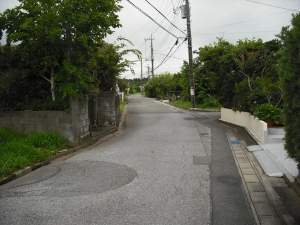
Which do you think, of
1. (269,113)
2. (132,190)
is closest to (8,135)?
(132,190)

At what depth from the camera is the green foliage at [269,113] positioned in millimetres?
9492

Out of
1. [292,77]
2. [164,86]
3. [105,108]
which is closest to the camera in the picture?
[292,77]

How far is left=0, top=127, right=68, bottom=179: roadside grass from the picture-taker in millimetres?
5945

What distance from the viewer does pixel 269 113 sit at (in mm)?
9531

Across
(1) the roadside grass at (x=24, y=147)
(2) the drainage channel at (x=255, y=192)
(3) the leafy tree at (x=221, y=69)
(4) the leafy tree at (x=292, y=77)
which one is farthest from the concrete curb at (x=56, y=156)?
(3) the leafy tree at (x=221, y=69)

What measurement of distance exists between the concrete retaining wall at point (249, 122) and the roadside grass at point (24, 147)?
234 inches

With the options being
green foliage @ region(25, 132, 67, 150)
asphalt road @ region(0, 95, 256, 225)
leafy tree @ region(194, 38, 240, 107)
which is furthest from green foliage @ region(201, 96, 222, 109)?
green foliage @ region(25, 132, 67, 150)

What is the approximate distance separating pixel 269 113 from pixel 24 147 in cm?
765

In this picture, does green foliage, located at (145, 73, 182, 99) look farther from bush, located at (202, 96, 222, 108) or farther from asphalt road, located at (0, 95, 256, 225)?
asphalt road, located at (0, 95, 256, 225)

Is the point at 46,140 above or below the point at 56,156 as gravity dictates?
above

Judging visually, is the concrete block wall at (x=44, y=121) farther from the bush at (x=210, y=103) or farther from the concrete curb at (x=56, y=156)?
the bush at (x=210, y=103)

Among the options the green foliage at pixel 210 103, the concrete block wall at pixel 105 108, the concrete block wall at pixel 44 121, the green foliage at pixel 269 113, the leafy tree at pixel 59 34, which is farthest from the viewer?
the green foliage at pixel 210 103

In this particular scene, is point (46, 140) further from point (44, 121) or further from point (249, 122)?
point (249, 122)

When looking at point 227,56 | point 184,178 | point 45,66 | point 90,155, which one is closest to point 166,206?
point 184,178
